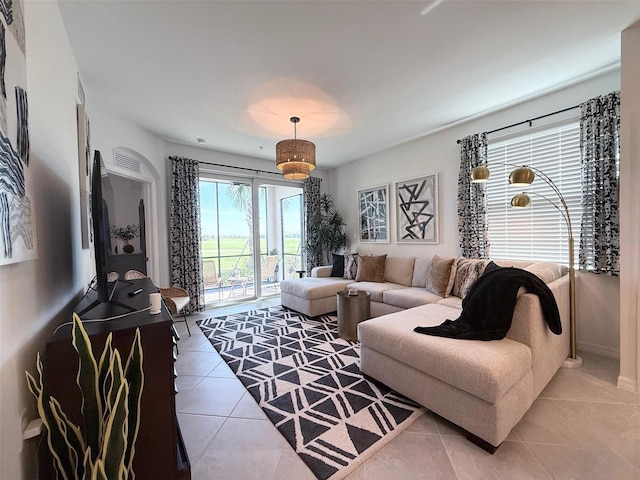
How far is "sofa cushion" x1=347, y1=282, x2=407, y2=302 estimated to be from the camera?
11.6 ft

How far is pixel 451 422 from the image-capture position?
5.48ft

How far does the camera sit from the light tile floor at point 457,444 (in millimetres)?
1351

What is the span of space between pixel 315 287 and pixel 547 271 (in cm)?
257

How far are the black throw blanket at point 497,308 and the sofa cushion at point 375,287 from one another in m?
1.63

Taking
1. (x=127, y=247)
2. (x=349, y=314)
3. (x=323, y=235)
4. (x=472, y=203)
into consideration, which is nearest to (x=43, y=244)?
(x=349, y=314)

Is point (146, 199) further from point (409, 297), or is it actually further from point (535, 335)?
point (535, 335)

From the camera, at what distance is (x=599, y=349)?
254 cm

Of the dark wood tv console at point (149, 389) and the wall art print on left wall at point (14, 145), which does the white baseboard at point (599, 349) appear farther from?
the wall art print on left wall at point (14, 145)

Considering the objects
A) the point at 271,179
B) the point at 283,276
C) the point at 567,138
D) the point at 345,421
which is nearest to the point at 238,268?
the point at 283,276

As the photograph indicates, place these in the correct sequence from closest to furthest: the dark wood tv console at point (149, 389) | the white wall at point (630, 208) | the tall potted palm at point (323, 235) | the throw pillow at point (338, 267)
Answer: the dark wood tv console at point (149, 389), the white wall at point (630, 208), the throw pillow at point (338, 267), the tall potted palm at point (323, 235)

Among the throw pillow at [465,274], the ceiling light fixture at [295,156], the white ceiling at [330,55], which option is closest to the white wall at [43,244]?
the white ceiling at [330,55]

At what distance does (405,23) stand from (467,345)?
7.01 ft

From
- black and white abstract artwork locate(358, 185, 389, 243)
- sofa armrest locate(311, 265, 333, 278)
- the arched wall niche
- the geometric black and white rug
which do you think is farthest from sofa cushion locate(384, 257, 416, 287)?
the arched wall niche

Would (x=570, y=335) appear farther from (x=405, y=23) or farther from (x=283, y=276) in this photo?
(x=283, y=276)
